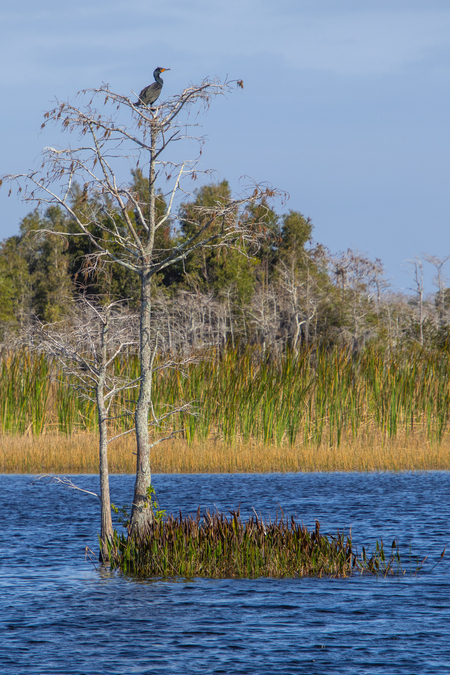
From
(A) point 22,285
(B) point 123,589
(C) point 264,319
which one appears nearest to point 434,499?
(B) point 123,589

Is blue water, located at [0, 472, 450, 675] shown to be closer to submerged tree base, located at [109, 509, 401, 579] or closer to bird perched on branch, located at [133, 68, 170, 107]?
submerged tree base, located at [109, 509, 401, 579]

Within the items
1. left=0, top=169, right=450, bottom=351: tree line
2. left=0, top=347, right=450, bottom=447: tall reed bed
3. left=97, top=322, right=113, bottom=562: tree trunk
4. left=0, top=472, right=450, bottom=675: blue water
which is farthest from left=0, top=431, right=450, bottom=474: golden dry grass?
left=0, top=169, right=450, bottom=351: tree line

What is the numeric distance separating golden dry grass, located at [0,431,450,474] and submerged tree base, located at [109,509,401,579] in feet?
35.7

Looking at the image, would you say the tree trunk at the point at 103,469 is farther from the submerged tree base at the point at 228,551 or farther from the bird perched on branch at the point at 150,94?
the bird perched on branch at the point at 150,94

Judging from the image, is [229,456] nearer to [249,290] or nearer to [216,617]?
[216,617]

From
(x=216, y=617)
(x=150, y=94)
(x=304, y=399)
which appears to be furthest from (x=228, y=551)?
(x=304, y=399)

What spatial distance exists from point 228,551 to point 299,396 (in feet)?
39.7

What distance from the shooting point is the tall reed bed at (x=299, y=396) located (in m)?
24.0

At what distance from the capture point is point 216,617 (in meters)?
10.4

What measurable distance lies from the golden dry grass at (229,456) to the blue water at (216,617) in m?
6.25

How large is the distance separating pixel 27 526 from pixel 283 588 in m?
7.30

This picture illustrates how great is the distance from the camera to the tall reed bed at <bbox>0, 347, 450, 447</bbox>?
24016 mm

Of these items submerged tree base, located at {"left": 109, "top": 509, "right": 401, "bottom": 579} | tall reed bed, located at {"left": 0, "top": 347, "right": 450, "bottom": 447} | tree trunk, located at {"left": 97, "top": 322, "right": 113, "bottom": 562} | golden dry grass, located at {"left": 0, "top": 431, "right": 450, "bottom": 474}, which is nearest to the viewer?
submerged tree base, located at {"left": 109, "top": 509, "right": 401, "bottom": 579}

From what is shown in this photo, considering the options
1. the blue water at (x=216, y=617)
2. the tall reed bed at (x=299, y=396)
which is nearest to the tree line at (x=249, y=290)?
the tall reed bed at (x=299, y=396)
